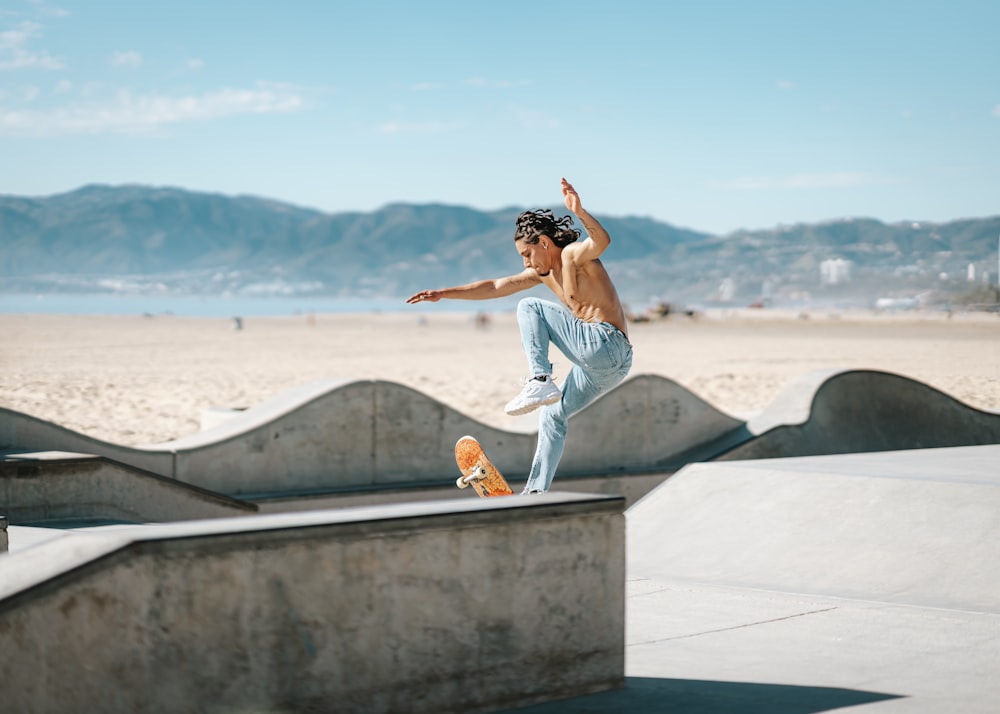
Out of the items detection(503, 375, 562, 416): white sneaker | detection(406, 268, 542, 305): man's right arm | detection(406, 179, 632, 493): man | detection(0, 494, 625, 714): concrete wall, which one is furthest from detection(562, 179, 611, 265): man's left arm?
detection(0, 494, 625, 714): concrete wall

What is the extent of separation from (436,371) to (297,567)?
27822mm

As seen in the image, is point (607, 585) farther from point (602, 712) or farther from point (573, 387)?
point (573, 387)

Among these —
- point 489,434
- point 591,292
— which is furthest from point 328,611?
point 489,434

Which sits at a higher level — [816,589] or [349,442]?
[349,442]

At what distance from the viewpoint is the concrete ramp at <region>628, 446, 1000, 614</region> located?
671 centimetres

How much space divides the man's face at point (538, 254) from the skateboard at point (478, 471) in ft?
3.28

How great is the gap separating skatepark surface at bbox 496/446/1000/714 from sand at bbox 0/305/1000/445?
6814 millimetres

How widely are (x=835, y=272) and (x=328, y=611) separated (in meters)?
119

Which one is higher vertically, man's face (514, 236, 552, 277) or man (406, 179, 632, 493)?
man's face (514, 236, 552, 277)

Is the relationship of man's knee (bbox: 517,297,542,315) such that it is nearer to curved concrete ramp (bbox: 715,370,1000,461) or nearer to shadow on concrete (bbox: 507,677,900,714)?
shadow on concrete (bbox: 507,677,900,714)

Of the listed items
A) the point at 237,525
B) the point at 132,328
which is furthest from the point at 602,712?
the point at 132,328

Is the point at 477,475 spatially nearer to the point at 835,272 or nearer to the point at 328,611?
the point at 328,611

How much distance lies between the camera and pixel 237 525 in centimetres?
366

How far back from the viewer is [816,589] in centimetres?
679
